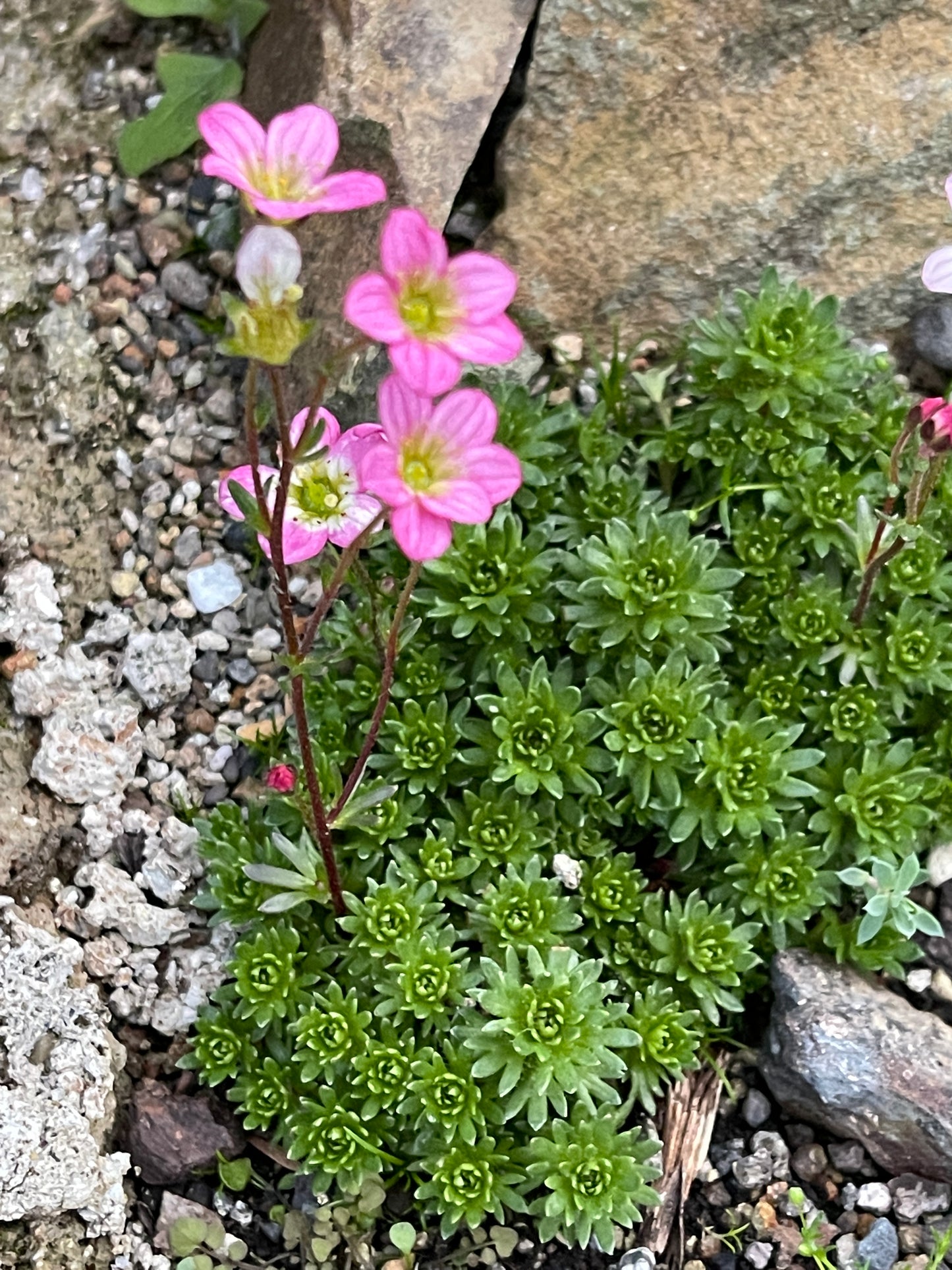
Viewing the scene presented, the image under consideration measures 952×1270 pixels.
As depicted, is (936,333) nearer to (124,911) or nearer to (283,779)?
(283,779)

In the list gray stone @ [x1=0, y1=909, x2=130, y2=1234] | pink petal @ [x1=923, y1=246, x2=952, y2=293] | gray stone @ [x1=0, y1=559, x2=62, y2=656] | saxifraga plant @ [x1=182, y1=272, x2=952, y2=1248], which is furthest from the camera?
gray stone @ [x1=0, y1=559, x2=62, y2=656]

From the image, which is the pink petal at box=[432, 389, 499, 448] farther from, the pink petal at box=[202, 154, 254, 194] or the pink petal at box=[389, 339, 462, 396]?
the pink petal at box=[202, 154, 254, 194]

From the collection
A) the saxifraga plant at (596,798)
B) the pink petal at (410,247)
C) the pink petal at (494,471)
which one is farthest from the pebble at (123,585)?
the pink petal at (410,247)

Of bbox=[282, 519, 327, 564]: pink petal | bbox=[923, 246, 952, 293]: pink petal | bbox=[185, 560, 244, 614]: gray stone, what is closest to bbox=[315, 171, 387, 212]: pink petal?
bbox=[282, 519, 327, 564]: pink petal

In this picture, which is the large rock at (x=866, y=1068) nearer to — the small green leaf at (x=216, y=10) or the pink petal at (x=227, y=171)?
the pink petal at (x=227, y=171)

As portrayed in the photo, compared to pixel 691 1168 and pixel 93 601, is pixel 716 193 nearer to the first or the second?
pixel 93 601

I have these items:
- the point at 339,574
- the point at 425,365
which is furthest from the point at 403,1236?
the point at 425,365
